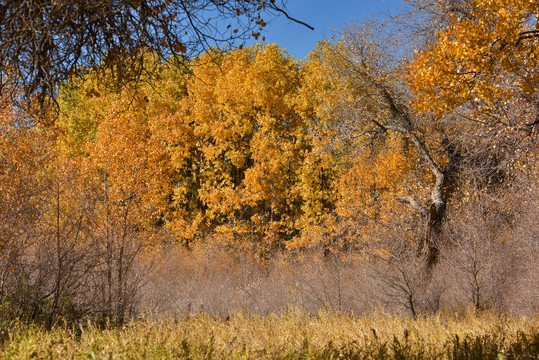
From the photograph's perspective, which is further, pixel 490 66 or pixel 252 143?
pixel 252 143

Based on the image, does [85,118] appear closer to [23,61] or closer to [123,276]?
[123,276]

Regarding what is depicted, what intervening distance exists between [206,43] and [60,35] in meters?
1.54

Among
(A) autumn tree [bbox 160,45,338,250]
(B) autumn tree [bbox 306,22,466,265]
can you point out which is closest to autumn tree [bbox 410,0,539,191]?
(B) autumn tree [bbox 306,22,466,265]

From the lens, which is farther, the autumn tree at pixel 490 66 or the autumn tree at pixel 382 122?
the autumn tree at pixel 382 122

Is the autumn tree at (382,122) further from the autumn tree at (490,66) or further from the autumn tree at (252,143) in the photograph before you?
the autumn tree at (490,66)

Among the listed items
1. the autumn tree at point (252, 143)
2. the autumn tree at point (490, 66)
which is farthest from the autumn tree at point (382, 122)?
the autumn tree at point (490, 66)

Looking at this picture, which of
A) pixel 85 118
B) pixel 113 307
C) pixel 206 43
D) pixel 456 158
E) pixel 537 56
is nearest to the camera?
pixel 206 43

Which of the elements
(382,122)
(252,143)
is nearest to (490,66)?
(382,122)

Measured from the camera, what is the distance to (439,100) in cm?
979

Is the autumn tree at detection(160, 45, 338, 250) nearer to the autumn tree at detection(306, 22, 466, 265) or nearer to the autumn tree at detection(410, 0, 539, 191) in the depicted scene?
the autumn tree at detection(306, 22, 466, 265)

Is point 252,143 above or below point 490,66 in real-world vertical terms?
above

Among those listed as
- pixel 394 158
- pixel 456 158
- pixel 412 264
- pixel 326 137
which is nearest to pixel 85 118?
pixel 326 137

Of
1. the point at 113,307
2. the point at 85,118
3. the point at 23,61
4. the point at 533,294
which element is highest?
the point at 85,118

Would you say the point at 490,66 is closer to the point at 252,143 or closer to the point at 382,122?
the point at 382,122
